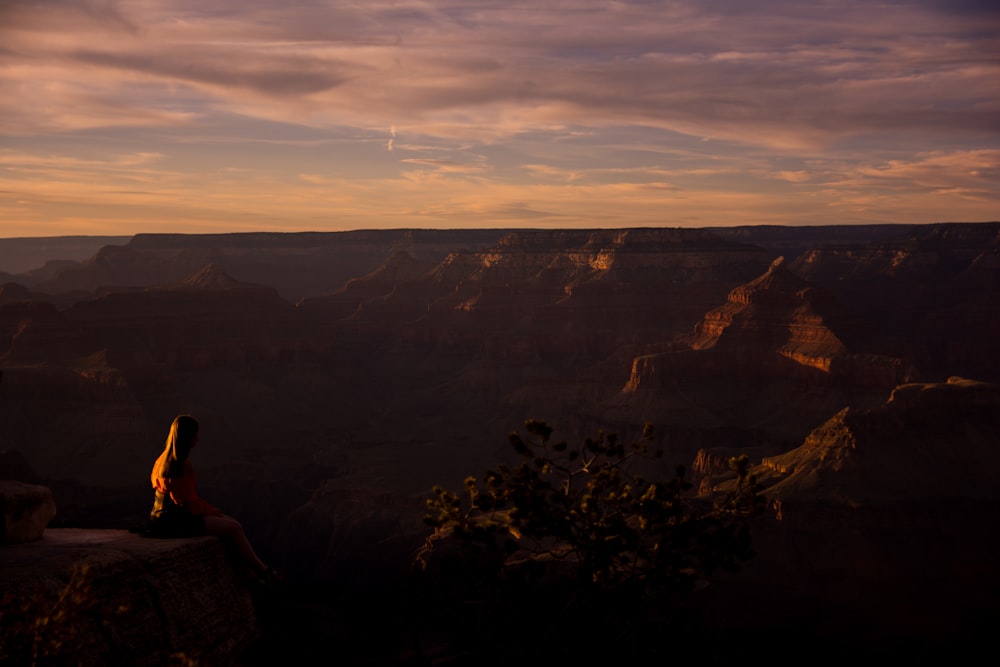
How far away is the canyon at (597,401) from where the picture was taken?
63.7 m

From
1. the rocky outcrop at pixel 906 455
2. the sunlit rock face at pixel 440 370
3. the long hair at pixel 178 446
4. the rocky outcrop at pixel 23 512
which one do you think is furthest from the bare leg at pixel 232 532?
the sunlit rock face at pixel 440 370

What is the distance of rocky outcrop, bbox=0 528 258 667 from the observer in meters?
13.3

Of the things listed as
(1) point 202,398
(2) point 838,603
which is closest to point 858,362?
(2) point 838,603

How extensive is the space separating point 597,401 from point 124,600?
110 m

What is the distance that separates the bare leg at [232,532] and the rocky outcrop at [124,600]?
202 mm

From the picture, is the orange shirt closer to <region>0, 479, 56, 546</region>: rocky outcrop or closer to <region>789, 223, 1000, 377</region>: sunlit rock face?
<region>0, 479, 56, 546</region>: rocky outcrop

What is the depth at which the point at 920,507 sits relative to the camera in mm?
65375

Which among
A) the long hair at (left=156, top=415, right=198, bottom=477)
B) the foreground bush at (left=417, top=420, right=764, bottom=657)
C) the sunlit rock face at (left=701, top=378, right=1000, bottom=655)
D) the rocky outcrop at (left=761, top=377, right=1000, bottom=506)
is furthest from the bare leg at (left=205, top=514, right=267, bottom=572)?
the rocky outcrop at (left=761, top=377, right=1000, bottom=506)

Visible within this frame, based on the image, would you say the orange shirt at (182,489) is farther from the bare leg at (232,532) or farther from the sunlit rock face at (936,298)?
the sunlit rock face at (936,298)

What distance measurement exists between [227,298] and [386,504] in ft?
235

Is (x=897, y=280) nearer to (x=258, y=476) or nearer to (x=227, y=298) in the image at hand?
(x=227, y=298)

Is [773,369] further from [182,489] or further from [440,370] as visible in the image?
[182,489]

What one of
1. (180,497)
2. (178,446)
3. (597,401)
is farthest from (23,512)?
(597,401)

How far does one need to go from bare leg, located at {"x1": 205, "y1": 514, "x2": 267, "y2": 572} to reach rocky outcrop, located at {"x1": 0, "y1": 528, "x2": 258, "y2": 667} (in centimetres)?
20
